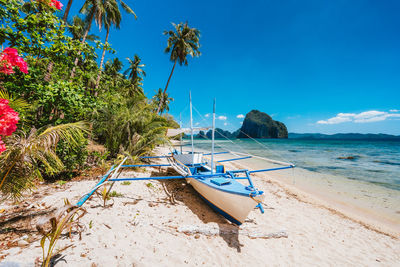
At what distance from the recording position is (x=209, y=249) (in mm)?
2975

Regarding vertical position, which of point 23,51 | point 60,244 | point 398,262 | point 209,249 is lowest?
point 398,262

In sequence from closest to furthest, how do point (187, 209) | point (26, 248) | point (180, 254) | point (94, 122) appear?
point (26, 248) < point (180, 254) < point (187, 209) < point (94, 122)

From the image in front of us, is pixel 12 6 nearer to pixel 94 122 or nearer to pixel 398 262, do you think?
pixel 94 122

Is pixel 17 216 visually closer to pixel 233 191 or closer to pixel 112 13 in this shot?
pixel 233 191

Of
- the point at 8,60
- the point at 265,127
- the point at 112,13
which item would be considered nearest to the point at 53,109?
the point at 8,60

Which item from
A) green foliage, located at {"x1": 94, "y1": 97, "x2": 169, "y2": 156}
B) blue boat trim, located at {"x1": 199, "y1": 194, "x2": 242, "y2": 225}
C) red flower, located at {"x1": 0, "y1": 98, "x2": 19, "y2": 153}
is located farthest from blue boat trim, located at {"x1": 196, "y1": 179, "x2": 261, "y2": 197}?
green foliage, located at {"x1": 94, "y1": 97, "x2": 169, "y2": 156}

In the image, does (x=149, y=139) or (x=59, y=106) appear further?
(x=149, y=139)

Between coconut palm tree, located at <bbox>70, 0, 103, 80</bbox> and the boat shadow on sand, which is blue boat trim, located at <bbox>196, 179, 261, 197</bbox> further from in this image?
coconut palm tree, located at <bbox>70, 0, 103, 80</bbox>

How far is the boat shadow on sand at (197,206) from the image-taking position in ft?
11.2

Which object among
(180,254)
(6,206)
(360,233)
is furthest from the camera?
(360,233)

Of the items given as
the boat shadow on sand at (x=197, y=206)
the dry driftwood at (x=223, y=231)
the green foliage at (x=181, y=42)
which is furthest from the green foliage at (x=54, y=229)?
the green foliage at (x=181, y=42)

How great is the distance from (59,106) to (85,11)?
482 inches

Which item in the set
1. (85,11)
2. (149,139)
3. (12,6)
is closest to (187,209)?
(149,139)

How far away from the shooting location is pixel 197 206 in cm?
488
